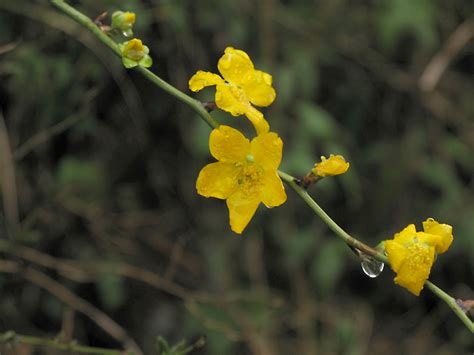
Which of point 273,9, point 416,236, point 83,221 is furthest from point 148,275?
point 416,236

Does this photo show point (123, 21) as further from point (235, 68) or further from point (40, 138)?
point (40, 138)

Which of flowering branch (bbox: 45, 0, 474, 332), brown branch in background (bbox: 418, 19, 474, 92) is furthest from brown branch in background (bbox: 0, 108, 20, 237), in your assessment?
brown branch in background (bbox: 418, 19, 474, 92)

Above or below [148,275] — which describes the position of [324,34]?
above

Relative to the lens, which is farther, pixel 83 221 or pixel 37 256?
pixel 83 221

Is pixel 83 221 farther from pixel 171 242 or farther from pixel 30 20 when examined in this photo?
pixel 30 20

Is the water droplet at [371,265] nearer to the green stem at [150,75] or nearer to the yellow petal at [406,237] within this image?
the yellow petal at [406,237]

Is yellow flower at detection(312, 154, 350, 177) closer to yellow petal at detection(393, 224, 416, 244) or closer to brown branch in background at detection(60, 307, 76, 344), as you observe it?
yellow petal at detection(393, 224, 416, 244)

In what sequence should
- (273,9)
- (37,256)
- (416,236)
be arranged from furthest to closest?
(273,9) < (37,256) < (416,236)
